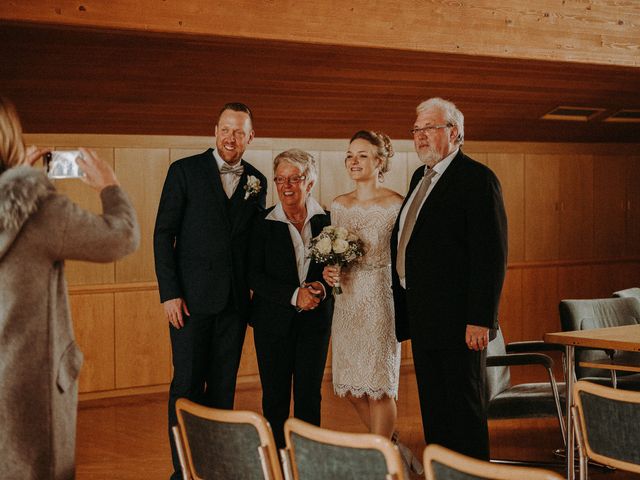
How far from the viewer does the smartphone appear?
290 centimetres

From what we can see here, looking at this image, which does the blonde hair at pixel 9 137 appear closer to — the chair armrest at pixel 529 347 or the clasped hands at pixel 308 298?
the clasped hands at pixel 308 298

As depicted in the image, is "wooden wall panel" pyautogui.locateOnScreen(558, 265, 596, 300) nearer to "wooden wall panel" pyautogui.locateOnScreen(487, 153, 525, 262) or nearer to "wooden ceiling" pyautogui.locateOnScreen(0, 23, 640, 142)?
"wooden wall panel" pyautogui.locateOnScreen(487, 153, 525, 262)

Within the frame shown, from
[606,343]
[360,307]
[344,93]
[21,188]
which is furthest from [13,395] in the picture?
[344,93]

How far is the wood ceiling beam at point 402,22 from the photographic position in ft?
16.9

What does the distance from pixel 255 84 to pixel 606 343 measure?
10.7ft

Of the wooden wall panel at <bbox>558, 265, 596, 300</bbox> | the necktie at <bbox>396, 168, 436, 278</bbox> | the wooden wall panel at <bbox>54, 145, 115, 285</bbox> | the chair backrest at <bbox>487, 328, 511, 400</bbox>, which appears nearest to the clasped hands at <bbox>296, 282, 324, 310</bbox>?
the necktie at <bbox>396, 168, 436, 278</bbox>

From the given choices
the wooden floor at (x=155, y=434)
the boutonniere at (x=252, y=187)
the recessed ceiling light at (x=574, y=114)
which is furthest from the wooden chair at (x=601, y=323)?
the recessed ceiling light at (x=574, y=114)

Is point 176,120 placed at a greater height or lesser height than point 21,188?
greater

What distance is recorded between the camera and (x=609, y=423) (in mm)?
3404

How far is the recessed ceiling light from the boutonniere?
473 centimetres

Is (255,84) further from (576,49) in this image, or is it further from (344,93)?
(576,49)

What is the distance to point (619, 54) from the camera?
272 inches

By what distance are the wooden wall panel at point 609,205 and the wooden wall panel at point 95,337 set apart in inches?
216

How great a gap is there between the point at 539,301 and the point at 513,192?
1216mm
